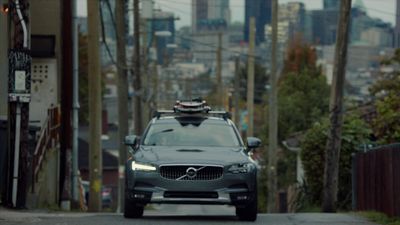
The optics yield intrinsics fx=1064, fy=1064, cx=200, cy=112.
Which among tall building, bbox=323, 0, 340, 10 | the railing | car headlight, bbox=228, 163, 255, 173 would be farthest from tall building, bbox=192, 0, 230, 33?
car headlight, bbox=228, 163, 255, 173

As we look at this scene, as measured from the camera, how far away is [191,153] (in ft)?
52.5

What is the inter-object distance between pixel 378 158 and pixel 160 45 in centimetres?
5469

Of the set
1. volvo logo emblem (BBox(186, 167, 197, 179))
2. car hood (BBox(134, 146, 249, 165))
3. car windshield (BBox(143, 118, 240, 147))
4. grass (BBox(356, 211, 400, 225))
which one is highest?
car windshield (BBox(143, 118, 240, 147))

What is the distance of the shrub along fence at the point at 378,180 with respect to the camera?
1644 centimetres

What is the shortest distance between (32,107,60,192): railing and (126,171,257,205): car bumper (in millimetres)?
5813

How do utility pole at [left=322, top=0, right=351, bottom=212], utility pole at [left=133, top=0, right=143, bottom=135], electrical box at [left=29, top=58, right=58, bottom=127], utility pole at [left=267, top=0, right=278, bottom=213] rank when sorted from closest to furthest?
utility pole at [left=322, top=0, right=351, bottom=212], electrical box at [left=29, top=58, right=58, bottom=127], utility pole at [left=267, top=0, right=278, bottom=213], utility pole at [left=133, top=0, right=143, bottom=135]

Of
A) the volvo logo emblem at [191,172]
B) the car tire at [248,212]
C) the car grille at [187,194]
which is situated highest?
the volvo logo emblem at [191,172]

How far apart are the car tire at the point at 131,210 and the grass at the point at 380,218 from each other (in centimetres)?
361

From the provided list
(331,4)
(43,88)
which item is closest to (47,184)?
(43,88)

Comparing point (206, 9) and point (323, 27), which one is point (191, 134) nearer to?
point (206, 9)

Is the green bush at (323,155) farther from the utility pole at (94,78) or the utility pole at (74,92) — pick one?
the utility pole at (74,92)

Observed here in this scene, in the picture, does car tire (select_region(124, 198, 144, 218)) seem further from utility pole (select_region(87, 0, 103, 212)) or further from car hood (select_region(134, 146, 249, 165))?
utility pole (select_region(87, 0, 103, 212))

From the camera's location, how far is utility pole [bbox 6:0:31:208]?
1673cm

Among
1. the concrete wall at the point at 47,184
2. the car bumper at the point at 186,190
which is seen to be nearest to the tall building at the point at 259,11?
the concrete wall at the point at 47,184
